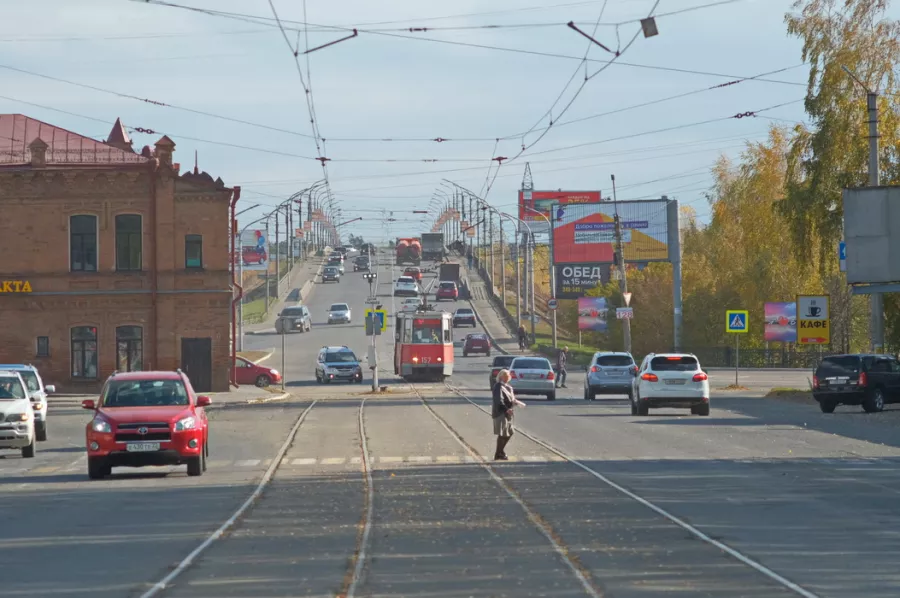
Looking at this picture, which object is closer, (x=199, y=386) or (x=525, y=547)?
(x=525, y=547)

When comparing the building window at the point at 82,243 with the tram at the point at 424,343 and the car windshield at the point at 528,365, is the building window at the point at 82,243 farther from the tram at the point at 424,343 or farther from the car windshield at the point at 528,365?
the car windshield at the point at 528,365

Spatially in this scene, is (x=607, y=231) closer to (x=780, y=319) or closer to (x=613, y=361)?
(x=780, y=319)

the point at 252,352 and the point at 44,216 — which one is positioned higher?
the point at 44,216

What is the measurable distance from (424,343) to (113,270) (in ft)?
45.2

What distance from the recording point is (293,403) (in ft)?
157

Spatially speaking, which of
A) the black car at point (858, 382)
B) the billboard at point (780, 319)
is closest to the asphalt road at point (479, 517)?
the black car at point (858, 382)

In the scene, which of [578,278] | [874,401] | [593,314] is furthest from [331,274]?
[874,401]

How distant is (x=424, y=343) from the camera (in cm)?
6175

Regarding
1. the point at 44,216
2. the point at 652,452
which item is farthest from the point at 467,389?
the point at 652,452

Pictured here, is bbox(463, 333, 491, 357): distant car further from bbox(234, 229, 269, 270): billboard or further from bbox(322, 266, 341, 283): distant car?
bbox(322, 266, 341, 283): distant car

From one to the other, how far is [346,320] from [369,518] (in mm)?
89462

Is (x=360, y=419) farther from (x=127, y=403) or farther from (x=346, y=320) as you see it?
(x=346, y=320)

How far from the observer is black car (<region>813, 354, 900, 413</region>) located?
38438 millimetres

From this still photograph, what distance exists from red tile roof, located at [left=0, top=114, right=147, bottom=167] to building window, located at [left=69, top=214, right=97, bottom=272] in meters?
2.83
